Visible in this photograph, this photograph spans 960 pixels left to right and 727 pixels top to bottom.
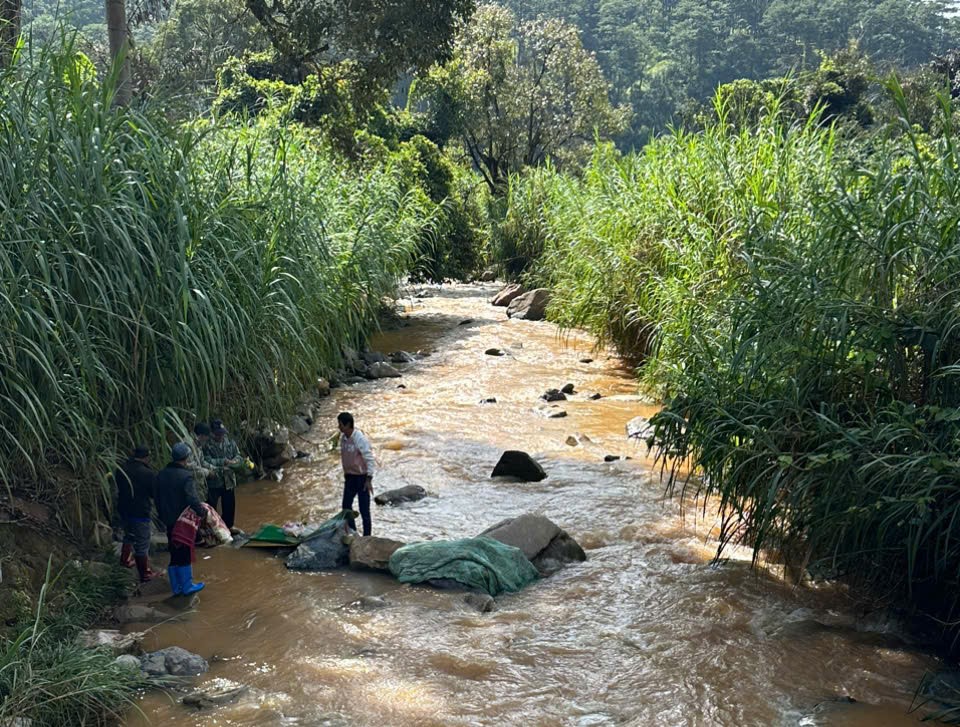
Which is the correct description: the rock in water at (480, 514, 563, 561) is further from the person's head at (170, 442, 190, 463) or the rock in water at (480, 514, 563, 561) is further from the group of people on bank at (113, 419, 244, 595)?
the person's head at (170, 442, 190, 463)

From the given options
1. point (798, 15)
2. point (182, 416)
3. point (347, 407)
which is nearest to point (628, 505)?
point (182, 416)

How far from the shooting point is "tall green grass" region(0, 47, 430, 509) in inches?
203

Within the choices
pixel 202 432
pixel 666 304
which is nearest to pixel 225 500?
pixel 202 432

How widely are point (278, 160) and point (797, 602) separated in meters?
6.85

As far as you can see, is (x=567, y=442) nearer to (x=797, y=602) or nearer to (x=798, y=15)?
(x=797, y=602)

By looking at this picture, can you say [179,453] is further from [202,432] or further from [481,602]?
[481,602]

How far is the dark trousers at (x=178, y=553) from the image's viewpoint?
5695 millimetres

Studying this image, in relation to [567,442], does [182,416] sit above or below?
above

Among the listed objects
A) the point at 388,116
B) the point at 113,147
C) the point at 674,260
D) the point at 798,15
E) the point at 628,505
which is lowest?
the point at 628,505

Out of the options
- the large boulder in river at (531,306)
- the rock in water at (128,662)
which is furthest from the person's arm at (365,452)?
the large boulder in river at (531,306)

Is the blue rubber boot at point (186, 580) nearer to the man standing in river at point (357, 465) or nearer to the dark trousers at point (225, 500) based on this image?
the dark trousers at point (225, 500)

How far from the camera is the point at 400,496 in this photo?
8.12 m

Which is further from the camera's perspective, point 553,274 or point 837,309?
point 553,274

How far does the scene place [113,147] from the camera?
19.5ft
